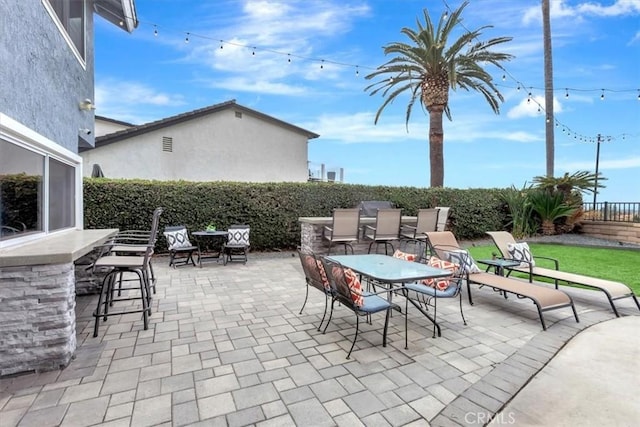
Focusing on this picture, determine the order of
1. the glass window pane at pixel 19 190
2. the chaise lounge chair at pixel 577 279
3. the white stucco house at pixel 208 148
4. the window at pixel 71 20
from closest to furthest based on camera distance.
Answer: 1. the glass window pane at pixel 19 190
2. the chaise lounge chair at pixel 577 279
3. the window at pixel 71 20
4. the white stucco house at pixel 208 148

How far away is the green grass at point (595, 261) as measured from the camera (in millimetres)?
6133

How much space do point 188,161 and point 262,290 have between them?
8372mm

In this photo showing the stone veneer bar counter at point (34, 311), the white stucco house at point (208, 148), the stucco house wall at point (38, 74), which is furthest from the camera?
the white stucco house at point (208, 148)

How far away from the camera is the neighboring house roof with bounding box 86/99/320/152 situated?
10.5 metres

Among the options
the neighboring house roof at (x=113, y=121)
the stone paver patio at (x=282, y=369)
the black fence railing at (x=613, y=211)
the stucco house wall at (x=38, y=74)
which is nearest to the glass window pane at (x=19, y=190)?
the stucco house wall at (x=38, y=74)

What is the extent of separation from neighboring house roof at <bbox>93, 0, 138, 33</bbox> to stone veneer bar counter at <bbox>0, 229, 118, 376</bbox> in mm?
7070

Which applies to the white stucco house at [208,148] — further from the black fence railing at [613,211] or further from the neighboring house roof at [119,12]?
the black fence railing at [613,211]

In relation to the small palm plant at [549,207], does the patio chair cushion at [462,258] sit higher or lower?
lower

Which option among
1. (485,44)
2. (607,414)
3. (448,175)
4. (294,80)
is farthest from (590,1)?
(607,414)

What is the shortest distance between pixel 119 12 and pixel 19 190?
6436 millimetres

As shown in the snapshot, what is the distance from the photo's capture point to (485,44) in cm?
1134

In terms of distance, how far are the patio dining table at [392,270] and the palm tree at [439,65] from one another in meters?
8.71

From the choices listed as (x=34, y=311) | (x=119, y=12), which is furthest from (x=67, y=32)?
(x=34, y=311)

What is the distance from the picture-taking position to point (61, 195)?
16.9 feet
